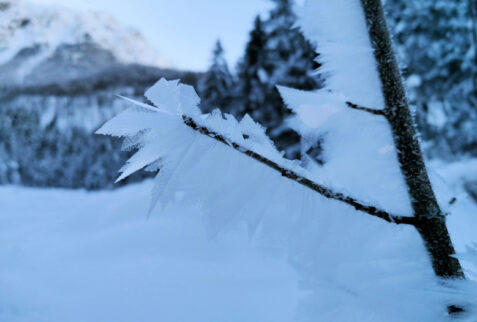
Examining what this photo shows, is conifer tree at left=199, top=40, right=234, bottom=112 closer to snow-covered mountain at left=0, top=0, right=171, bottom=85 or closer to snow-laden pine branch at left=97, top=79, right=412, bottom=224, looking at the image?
snow-covered mountain at left=0, top=0, right=171, bottom=85

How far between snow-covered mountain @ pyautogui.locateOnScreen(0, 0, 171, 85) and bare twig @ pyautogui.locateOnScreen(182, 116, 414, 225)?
13.5 metres

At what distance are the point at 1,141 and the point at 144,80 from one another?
711cm

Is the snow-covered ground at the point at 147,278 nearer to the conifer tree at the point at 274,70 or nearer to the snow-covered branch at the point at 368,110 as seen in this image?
the snow-covered branch at the point at 368,110

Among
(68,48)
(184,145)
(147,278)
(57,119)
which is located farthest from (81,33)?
(184,145)

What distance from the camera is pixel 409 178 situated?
544 mm

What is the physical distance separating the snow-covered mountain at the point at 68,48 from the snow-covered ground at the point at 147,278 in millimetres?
12171

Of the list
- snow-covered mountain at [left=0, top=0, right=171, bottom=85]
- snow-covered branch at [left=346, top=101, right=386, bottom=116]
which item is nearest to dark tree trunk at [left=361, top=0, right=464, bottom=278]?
snow-covered branch at [left=346, top=101, right=386, bottom=116]

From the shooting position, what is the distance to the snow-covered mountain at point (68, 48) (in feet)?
41.8

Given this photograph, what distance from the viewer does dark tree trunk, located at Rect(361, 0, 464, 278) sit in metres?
0.51

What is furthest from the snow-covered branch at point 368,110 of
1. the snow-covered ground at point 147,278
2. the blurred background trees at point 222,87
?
the snow-covered ground at point 147,278

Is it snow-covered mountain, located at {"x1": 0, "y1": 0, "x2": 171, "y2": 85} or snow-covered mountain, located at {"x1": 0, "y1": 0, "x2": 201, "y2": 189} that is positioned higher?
snow-covered mountain, located at {"x1": 0, "y1": 0, "x2": 171, "y2": 85}

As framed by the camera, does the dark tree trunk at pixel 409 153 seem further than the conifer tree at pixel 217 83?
No

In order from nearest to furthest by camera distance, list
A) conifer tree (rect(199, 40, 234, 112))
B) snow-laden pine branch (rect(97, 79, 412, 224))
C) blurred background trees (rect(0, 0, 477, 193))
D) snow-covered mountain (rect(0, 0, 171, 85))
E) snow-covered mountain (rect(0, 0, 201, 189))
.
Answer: snow-laden pine branch (rect(97, 79, 412, 224))
blurred background trees (rect(0, 0, 477, 193))
conifer tree (rect(199, 40, 234, 112))
snow-covered mountain (rect(0, 0, 171, 85))
snow-covered mountain (rect(0, 0, 201, 189))

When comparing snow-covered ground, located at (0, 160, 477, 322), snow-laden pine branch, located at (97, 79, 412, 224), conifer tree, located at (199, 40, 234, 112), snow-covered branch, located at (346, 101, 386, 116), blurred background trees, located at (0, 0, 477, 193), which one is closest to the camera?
snow-laden pine branch, located at (97, 79, 412, 224)
